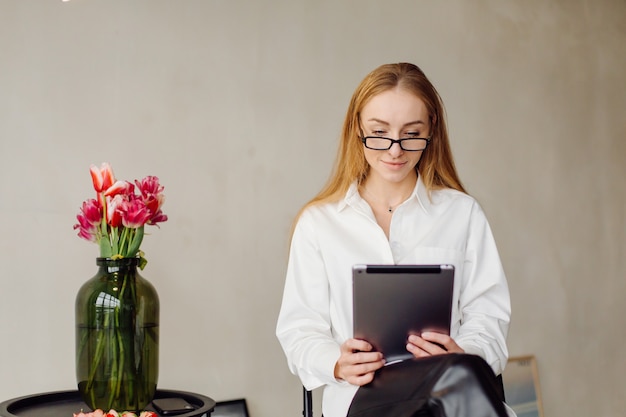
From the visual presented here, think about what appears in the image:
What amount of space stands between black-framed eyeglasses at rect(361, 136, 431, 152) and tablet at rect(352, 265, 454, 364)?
Answer: 390 millimetres

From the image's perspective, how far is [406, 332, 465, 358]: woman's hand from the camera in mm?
1685

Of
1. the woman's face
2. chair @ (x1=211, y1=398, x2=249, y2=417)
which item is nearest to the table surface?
chair @ (x1=211, y1=398, x2=249, y2=417)

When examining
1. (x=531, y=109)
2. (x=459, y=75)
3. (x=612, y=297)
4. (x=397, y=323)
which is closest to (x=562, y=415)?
(x=612, y=297)

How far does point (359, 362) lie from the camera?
1.68 meters

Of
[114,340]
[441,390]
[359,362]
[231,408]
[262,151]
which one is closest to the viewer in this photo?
[441,390]

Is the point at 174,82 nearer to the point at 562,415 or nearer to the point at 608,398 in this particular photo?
the point at 562,415

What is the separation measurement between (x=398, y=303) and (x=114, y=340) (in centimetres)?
71

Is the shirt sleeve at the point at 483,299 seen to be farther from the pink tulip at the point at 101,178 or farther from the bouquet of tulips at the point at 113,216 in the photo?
the pink tulip at the point at 101,178

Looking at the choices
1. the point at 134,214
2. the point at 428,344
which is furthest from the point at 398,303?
the point at 134,214

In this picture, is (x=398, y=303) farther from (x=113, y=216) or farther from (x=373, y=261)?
(x=113, y=216)

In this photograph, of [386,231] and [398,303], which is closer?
[398,303]

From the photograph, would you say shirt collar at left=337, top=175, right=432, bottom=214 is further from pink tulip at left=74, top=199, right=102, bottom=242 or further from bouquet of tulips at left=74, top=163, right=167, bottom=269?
pink tulip at left=74, top=199, right=102, bottom=242

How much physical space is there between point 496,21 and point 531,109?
0.48m

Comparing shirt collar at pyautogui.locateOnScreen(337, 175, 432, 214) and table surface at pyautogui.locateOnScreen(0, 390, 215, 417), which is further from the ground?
shirt collar at pyautogui.locateOnScreen(337, 175, 432, 214)
